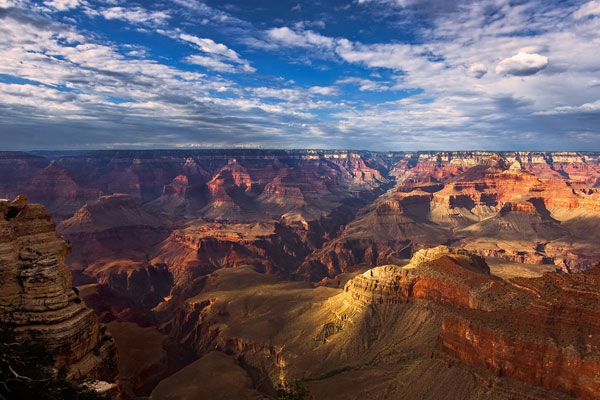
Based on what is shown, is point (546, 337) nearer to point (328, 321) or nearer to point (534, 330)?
point (534, 330)

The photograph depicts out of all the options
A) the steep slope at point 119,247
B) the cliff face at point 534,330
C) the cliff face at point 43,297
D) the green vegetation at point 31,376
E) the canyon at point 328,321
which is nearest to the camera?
the green vegetation at point 31,376

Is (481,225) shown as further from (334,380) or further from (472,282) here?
(334,380)

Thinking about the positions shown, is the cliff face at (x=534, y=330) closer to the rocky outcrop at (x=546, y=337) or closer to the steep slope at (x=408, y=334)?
the rocky outcrop at (x=546, y=337)

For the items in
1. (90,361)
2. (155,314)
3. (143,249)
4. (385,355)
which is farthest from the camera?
(143,249)

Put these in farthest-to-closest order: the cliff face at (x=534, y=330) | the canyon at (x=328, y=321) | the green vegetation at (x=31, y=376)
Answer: the cliff face at (x=534, y=330) < the canyon at (x=328, y=321) < the green vegetation at (x=31, y=376)

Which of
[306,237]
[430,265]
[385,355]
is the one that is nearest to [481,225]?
[306,237]

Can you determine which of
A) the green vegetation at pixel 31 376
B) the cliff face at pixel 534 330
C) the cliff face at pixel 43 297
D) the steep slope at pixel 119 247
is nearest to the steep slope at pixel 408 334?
the cliff face at pixel 534 330
